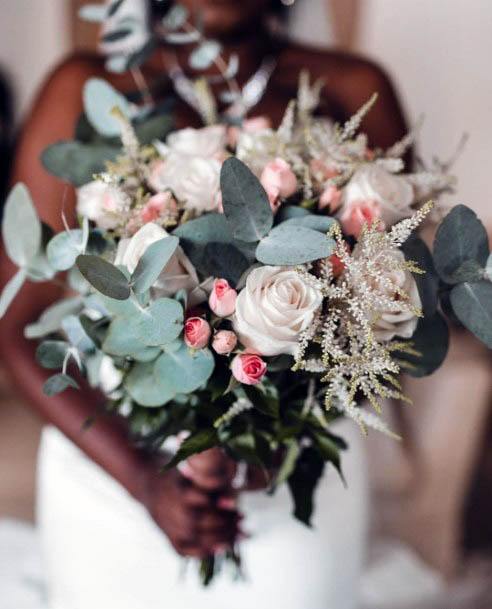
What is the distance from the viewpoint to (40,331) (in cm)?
77

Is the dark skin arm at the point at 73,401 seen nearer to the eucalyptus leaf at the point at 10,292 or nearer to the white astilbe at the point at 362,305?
the eucalyptus leaf at the point at 10,292

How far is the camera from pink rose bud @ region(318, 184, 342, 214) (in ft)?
2.21

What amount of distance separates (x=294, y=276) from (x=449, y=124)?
1.78 meters

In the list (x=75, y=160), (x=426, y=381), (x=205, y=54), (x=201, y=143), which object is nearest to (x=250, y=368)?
(x=201, y=143)

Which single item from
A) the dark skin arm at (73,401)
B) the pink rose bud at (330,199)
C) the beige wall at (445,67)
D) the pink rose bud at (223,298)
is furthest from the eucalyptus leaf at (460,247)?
the beige wall at (445,67)

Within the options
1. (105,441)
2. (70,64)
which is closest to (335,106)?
(70,64)

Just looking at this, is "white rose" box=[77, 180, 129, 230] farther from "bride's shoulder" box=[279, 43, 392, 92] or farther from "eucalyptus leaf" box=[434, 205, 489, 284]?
"bride's shoulder" box=[279, 43, 392, 92]

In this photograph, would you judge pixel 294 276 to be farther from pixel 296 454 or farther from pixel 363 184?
pixel 296 454

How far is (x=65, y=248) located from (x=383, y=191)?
0.32 metres

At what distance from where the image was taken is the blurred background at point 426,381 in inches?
66.9

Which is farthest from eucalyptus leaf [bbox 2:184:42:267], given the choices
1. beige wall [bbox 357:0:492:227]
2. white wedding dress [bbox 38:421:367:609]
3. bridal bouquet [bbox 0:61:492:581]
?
beige wall [bbox 357:0:492:227]

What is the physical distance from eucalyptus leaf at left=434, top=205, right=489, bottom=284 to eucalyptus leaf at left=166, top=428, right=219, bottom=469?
0.28m

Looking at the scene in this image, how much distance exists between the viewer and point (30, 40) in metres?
2.51

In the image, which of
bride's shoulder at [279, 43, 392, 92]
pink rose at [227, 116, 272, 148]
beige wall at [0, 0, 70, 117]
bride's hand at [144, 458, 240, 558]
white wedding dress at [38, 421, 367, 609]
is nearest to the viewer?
pink rose at [227, 116, 272, 148]
